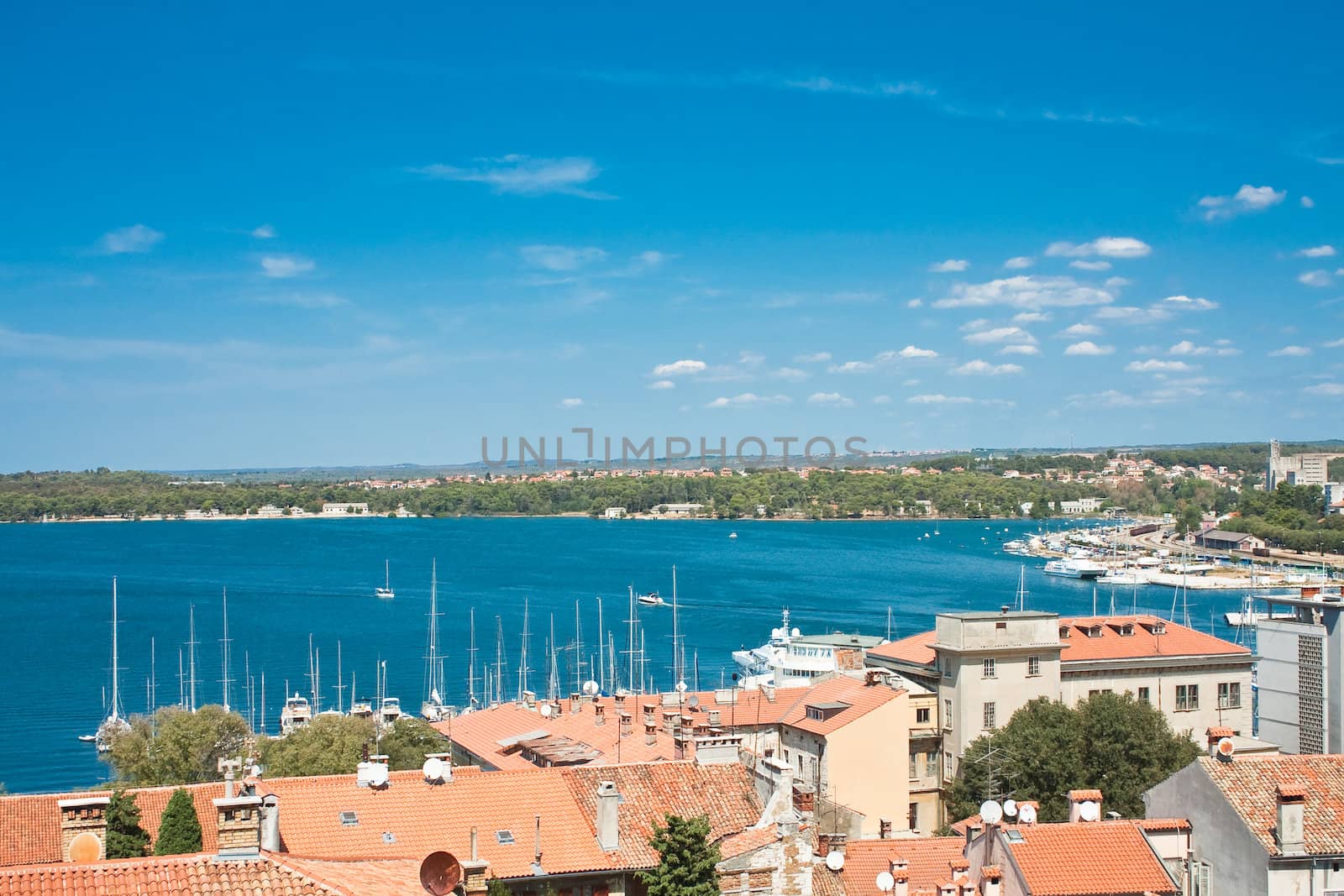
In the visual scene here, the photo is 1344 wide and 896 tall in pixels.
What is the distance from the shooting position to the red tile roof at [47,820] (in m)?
12.5

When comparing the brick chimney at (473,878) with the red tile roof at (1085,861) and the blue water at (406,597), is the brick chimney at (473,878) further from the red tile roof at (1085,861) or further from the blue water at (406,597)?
the blue water at (406,597)

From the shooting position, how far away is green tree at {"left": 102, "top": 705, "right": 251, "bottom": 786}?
2377 cm

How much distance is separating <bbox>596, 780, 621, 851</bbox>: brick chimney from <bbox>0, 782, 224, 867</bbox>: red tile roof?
355 centimetres

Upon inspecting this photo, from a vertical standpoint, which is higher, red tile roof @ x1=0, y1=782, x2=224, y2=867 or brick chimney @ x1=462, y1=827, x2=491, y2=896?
brick chimney @ x1=462, y1=827, x2=491, y2=896

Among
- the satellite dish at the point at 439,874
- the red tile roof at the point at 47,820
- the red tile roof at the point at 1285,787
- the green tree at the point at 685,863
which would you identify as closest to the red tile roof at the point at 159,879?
the satellite dish at the point at 439,874

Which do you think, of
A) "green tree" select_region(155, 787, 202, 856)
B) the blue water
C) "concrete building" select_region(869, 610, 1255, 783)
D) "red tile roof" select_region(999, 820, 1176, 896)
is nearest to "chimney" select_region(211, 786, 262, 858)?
"green tree" select_region(155, 787, 202, 856)

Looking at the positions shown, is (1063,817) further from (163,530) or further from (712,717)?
(163,530)

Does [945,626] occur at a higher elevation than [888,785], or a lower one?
higher

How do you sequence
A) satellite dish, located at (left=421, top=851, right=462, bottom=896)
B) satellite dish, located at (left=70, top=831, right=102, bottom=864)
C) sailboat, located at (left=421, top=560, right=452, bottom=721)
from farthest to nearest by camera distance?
sailboat, located at (left=421, top=560, right=452, bottom=721), satellite dish, located at (left=421, top=851, right=462, bottom=896), satellite dish, located at (left=70, top=831, right=102, bottom=864)

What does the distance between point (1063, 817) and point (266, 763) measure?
44.3 feet

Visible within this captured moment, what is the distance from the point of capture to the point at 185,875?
6359mm

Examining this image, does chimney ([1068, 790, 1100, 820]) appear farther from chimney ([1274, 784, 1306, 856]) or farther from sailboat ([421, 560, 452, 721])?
sailboat ([421, 560, 452, 721])

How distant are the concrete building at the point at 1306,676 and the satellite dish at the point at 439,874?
57.0 feet

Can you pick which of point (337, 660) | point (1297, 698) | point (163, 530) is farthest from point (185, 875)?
point (163, 530)
